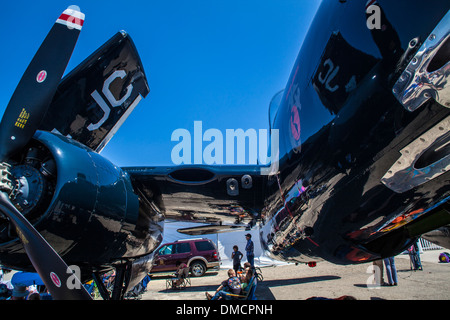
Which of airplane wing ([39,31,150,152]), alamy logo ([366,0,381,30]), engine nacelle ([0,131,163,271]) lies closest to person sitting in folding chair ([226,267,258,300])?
engine nacelle ([0,131,163,271])

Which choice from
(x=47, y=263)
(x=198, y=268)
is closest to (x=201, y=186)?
(x=47, y=263)

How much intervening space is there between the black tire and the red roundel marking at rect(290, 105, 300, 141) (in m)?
13.3

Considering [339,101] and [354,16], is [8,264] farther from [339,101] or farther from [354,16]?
[354,16]

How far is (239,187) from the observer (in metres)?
4.12

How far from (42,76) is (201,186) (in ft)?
7.87

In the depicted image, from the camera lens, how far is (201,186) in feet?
13.1

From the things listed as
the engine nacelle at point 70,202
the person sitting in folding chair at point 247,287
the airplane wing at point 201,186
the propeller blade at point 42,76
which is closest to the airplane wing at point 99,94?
the propeller blade at point 42,76

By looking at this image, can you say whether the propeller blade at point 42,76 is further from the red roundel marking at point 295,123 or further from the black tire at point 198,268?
the black tire at point 198,268

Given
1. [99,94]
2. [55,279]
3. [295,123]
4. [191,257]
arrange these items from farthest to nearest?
[191,257] < [99,94] < [295,123] < [55,279]

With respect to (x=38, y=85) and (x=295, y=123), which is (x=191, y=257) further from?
(x=295, y=123)

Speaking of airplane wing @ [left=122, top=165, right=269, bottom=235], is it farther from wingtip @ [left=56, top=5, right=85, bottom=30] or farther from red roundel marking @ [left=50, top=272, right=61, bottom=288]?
wingtip @ [left=56, top=5, right=85, bottom=30]
